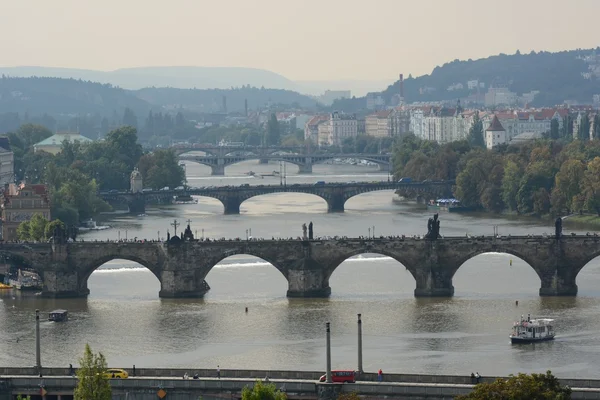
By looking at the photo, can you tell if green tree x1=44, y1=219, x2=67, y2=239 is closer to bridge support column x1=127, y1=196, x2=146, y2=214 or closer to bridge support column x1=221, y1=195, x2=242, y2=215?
bridge support column x1=127, y1=196, x2=146, y2=214

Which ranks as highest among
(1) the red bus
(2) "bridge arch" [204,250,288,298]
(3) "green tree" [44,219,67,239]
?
(3) "green tree" [44,219,67,239]

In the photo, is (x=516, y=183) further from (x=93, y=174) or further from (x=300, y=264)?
(x=300, y=264)

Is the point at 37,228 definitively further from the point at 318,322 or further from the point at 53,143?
the point at 53,143

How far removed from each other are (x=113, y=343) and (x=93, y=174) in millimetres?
71806

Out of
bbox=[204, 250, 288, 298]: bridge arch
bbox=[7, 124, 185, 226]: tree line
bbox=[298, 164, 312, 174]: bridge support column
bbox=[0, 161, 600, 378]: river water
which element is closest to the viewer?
bbox=[0, 161, 600, 378]: river water

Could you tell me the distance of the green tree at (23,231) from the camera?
9298 centimetres

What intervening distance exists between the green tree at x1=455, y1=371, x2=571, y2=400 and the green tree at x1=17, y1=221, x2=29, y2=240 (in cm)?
4939

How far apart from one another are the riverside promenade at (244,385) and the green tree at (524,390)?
352 cm

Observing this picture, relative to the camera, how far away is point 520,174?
124 metres

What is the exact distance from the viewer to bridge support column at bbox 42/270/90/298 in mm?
79500

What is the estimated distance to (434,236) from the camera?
78125mm

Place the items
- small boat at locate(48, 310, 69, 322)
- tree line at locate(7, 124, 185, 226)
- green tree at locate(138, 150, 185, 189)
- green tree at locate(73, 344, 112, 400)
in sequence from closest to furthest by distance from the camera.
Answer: green tree at locate(73, 344, 112, 400) < small boat at locate(48, 310, 69, 322) < tree line at locate(7, 124, 185, 226) < green tree at locate(138, 150, 185, 189)

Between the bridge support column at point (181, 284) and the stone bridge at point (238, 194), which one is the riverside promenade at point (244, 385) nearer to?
the bridge support column at point (181, 284)

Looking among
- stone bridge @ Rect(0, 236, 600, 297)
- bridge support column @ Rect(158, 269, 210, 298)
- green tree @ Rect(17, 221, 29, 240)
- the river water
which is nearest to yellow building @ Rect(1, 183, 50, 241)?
green tree @ Rect(17, 221, 29, 240)
